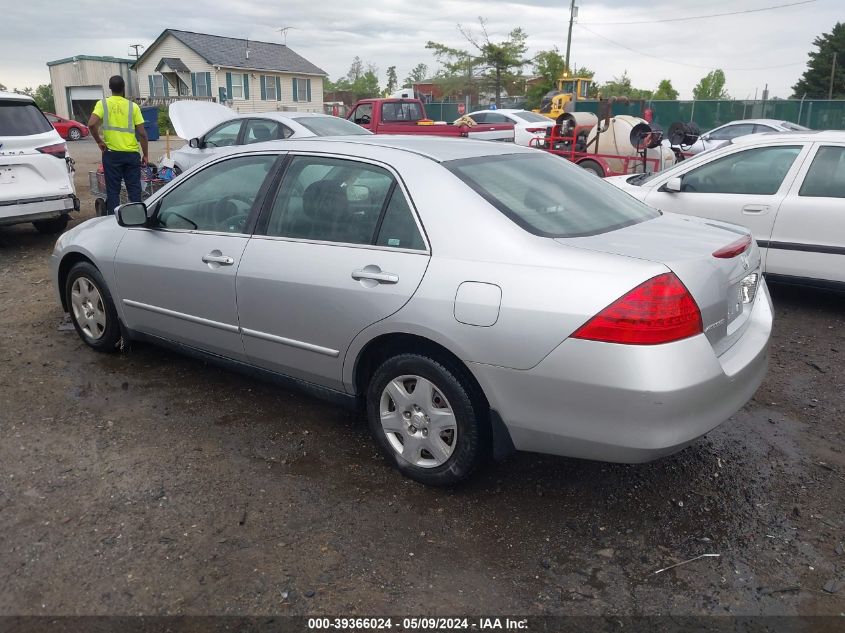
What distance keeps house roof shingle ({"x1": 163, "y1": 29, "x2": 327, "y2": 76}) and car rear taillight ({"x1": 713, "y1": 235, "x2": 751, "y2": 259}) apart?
45019 mm

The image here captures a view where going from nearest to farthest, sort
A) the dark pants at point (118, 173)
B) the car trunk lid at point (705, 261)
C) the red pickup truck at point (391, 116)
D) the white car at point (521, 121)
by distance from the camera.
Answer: the car trunk lid at point (705, 261) < the dark pants at point (118, 173) < the red pickup truck at point (391, 116) < the white car at point (521, 121)

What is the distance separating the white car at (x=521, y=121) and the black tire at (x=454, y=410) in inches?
556

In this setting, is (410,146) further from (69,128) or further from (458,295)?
(69,128)

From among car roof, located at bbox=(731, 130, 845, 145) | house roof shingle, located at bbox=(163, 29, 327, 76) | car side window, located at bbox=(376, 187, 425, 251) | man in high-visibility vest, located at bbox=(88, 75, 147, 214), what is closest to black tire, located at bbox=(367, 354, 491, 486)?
car side window, located at bbox=(376, 187, 425, 251)

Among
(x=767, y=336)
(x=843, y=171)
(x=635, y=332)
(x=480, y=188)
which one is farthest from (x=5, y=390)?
(x=843, y=171)

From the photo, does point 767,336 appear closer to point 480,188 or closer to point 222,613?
point 480,188

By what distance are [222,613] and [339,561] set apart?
48 centimetres

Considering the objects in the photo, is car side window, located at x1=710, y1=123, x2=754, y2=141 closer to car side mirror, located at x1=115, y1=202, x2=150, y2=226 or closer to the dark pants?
the dark pants

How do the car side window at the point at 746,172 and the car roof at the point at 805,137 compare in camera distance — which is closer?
the car roof at the point at 805,137

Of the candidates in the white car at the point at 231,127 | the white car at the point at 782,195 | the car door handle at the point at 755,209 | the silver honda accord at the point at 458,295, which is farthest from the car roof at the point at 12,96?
the car door handle at the point at 755,209

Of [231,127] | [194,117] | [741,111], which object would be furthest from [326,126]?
[741,111]

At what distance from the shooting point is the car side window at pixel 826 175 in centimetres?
564

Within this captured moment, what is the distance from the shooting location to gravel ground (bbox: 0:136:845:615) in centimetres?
259

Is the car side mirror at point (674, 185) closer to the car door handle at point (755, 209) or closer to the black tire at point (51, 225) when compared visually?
the car door handle at point (755, 209)
